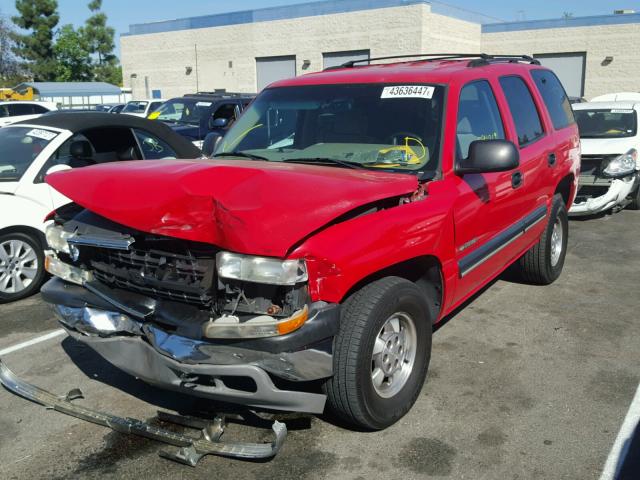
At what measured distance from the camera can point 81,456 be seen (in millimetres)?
3375

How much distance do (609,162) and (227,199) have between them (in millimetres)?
7829

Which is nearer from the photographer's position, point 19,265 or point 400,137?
point 400,137

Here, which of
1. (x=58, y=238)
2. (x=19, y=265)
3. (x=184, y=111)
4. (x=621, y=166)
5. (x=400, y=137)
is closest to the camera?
(x=58, y=238)

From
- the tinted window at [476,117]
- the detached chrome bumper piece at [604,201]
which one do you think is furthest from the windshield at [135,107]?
the tinted window at [476,117]

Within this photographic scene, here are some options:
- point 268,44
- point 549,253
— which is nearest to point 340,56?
point 268,44

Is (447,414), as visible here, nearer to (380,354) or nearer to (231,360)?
(380,354)

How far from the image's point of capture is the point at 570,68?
32.9 meters

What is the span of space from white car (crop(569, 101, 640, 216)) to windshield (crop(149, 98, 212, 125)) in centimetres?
759

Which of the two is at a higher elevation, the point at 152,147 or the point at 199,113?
the point at 199,113

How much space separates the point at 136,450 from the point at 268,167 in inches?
67.0

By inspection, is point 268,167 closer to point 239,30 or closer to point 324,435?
point 324,435

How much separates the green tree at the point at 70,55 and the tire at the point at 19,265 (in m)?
57.8

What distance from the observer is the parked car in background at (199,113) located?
43.0 feet

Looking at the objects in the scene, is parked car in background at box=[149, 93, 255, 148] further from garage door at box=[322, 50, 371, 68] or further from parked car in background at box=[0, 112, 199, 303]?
garage door at box=[322, 50, 371, 68]
